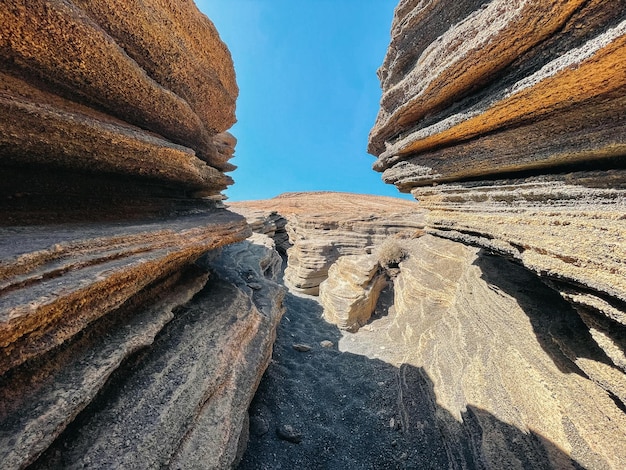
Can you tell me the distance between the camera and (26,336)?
2043 mm

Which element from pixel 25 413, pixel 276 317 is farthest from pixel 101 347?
pixel 276 317

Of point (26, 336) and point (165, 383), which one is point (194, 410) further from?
point (26, 336)

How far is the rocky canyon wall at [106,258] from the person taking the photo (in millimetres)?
2191

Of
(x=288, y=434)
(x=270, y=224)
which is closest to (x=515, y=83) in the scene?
(x=288, y=434)

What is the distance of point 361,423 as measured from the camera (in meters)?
5.74

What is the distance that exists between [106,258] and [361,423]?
6.03 meters

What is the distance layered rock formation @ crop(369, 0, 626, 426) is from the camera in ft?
8.75

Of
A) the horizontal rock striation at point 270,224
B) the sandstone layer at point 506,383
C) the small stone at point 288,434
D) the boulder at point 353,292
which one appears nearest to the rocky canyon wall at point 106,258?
the small stone at point 288,434

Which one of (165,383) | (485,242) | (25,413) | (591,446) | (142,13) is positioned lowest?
(591,446)

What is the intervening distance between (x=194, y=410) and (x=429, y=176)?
6322 mm

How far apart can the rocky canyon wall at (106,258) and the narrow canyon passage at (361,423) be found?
1.73 metres

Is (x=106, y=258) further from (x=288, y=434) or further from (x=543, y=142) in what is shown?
(x=543, y=142)

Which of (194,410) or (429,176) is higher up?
(429,176)

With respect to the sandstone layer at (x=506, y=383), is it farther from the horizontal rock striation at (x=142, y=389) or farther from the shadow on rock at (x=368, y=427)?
the horizontal rock striation at (x=142, y=389)
